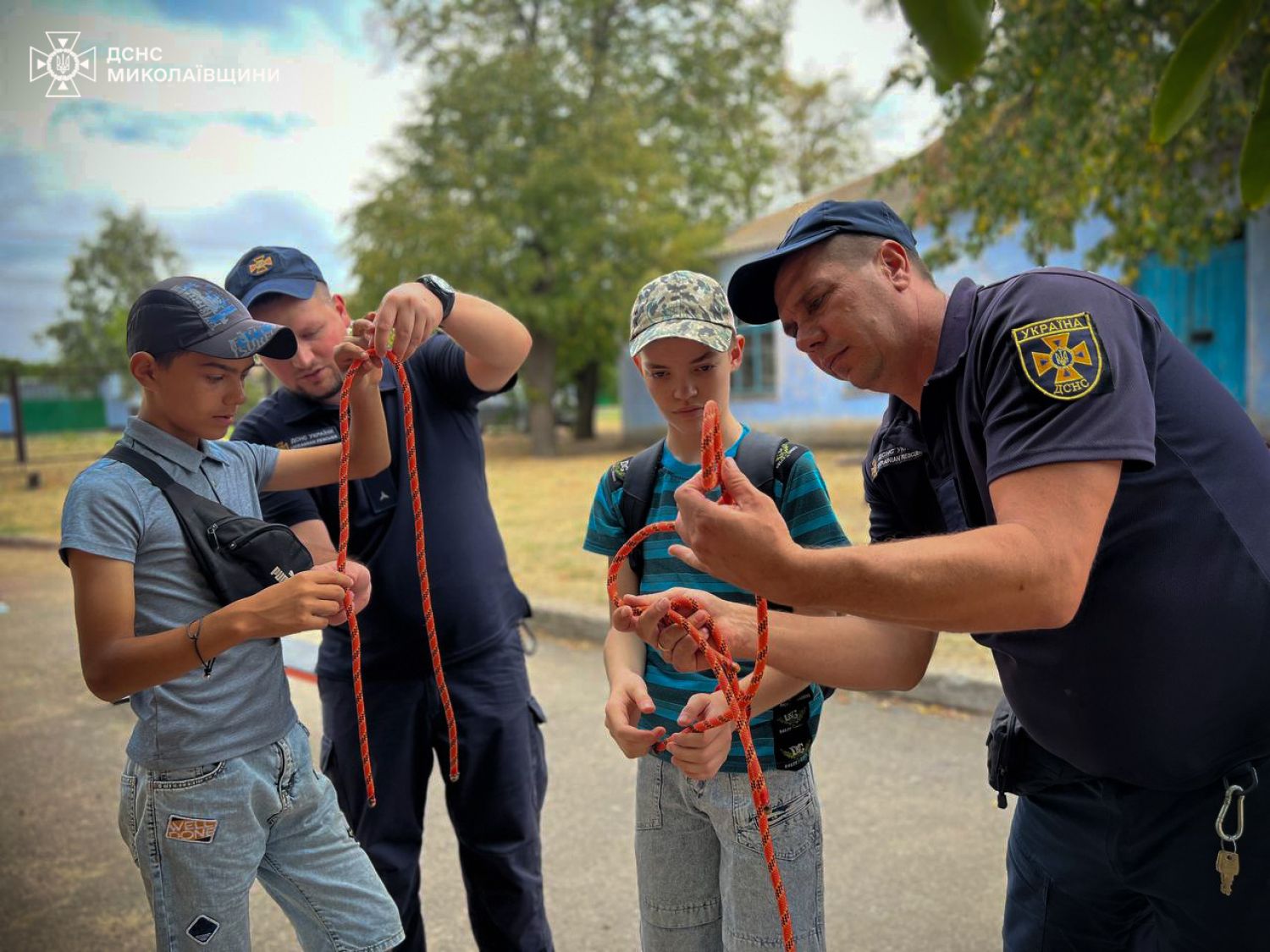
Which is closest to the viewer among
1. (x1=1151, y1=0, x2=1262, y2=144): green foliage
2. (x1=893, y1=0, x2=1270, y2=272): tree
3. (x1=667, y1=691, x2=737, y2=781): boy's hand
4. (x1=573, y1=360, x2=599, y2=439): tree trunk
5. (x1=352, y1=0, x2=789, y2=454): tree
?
(x1=1151, y1=0, x2=1262, y2=144): green foliage

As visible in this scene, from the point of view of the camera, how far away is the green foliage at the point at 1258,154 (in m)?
1.00

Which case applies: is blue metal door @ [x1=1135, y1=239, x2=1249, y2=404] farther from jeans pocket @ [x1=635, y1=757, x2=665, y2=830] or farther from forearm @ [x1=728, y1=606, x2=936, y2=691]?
jeans pocket @ [x1=635, y1=757, x2=665, y2=830]

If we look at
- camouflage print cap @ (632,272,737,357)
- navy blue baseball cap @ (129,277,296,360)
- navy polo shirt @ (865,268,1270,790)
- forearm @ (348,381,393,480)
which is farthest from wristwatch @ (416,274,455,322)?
navy polo shirt @ (865,268,1270,790)

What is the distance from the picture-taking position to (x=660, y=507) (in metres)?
2.27

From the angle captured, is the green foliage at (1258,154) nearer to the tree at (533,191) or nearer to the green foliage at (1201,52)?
the green foliage at (1201,52)

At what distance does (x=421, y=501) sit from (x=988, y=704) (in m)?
3.42

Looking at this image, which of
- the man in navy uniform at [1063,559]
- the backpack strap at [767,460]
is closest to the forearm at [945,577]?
the man in navy uniform at [1063,559]

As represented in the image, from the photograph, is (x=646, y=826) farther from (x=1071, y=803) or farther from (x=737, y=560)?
(x=737, y=560)

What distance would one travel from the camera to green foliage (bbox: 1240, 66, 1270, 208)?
1.00 meters

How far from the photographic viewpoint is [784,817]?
211 cm

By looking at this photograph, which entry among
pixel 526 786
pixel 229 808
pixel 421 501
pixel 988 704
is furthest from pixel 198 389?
pixel 988 704

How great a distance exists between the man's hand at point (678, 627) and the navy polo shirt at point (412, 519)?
2.76ft

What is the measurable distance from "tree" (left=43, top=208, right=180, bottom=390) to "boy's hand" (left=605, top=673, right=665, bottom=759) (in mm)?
46730

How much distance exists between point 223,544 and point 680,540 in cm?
98
